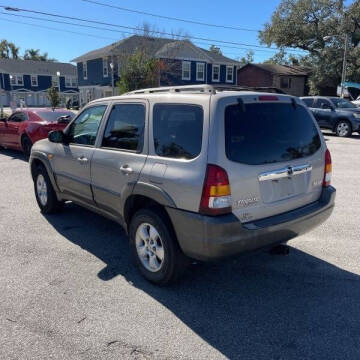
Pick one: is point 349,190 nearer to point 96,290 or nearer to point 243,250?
point 243,250

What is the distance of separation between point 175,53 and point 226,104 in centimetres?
3488

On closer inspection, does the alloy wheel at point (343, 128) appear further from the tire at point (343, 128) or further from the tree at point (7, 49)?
the tree at point (7, 49)

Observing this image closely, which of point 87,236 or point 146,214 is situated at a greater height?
point 146,214

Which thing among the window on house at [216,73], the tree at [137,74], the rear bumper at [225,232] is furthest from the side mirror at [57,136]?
the window on house at [216,73]

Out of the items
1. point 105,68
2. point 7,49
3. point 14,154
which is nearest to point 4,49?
point 7,49

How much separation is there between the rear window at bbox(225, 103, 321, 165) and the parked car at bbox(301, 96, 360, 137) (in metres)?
13.8

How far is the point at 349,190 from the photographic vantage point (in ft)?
23.7

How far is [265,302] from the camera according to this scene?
133 inches

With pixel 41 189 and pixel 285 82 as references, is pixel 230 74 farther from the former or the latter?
pixel 41 189

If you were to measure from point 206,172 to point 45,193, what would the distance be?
3.63 meters

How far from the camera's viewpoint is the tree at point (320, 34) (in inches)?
1523

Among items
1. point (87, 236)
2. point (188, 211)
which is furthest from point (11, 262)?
point (188, 211)

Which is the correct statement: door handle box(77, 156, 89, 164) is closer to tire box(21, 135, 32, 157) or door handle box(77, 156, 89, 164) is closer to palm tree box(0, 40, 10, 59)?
tire box(21, 135, 32, 157)

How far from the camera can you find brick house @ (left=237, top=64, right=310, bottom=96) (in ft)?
151
